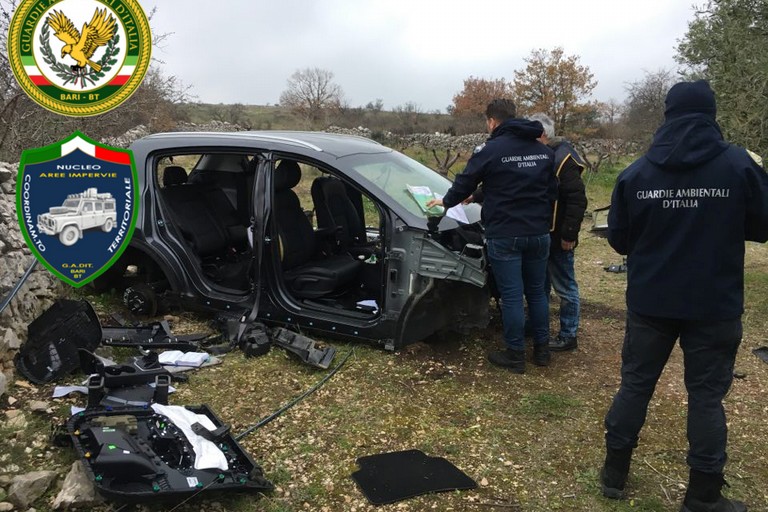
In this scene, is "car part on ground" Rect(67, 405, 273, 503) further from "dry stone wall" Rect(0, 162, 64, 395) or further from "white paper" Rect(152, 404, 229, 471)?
"dry stone wall" Rect(0, 162, 64, 395)

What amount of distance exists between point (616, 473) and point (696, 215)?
1.35 m

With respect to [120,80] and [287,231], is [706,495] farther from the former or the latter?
[120,80]

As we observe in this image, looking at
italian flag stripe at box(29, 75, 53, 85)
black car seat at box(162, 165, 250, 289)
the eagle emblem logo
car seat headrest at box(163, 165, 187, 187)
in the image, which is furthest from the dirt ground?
the eagle emblem logo

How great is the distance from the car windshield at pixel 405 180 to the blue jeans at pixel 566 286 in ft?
2.48

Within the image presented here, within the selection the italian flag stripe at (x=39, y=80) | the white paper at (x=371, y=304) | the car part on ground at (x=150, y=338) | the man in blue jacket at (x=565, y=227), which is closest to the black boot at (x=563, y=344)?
the man in blue jacket at (x=565, y=227)

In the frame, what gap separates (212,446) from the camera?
299cm

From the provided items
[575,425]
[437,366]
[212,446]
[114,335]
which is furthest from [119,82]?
[575,425]

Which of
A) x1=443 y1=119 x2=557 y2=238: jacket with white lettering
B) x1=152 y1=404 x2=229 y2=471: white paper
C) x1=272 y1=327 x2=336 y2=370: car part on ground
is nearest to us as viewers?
x1=152 y1=404 x2=229 y2=471: white paper

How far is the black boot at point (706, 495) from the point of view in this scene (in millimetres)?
2695

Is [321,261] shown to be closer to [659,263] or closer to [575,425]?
[575,425]

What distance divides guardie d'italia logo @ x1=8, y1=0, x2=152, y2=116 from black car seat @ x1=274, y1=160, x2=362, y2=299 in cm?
159

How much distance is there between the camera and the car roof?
4602mm

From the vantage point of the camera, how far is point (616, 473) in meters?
2.93

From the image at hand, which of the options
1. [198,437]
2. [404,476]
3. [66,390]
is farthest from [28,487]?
[404,476]
